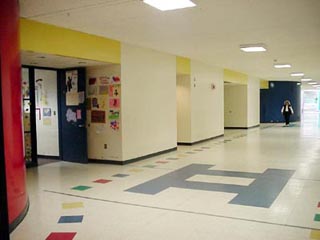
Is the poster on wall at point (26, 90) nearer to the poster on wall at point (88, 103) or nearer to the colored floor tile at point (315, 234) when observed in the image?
the poster on wall at point (88, 103)

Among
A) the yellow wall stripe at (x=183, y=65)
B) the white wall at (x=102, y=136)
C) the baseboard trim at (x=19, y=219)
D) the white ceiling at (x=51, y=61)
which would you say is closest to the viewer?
the baseboard trim at (x=19, y=219)

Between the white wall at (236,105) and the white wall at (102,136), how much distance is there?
10.5 metres

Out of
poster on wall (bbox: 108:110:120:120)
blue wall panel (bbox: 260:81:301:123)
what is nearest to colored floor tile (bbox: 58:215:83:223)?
poster on wall (bbox: 108:110:120:120)

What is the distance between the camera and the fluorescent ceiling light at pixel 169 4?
4704 mm

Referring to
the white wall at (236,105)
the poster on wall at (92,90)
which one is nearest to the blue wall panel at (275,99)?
the white wall at (236,105)

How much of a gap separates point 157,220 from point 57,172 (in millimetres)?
3687

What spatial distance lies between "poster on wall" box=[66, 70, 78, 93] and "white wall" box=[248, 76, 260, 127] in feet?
36.9

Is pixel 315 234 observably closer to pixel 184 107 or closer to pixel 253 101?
pixel 184 107

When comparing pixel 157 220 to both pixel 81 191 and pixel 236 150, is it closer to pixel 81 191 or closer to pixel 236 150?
pixel 81 191

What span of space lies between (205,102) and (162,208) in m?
7.88

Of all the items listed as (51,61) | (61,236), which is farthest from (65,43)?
(61,236)

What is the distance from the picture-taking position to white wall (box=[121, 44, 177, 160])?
7.94 metres

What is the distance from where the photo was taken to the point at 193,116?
36.6 feet

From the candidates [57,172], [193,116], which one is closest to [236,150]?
[193,116]
